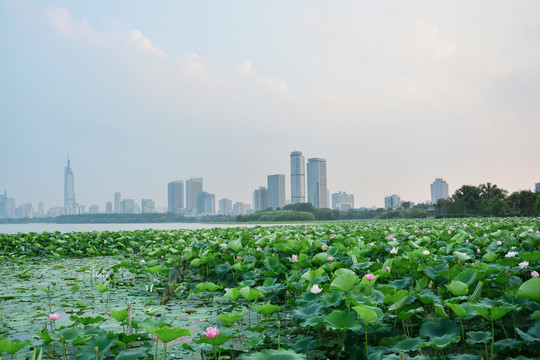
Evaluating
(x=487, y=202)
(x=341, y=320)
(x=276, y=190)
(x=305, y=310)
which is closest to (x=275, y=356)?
(x=341, y=320)

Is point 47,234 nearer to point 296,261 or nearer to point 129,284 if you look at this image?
point 129,284

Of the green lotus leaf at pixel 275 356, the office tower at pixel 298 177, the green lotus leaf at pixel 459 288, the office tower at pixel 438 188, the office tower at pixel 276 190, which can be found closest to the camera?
the green lotus leaf at pixel 275 356

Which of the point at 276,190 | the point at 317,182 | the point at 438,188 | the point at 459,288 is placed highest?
the point at 317,182

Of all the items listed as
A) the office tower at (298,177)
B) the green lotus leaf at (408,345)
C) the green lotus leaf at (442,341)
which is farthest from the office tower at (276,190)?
the green lotus leaf at (442,341)

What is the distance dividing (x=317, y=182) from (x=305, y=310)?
434ft

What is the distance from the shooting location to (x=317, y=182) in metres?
133

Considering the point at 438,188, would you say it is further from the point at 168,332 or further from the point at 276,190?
the point at 168,332

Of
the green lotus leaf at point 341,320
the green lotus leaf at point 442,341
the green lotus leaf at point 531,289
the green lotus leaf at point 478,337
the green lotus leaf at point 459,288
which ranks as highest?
the green lotus leaf at point 531,289

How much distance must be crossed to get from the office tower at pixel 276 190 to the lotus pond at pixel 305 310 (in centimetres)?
12255

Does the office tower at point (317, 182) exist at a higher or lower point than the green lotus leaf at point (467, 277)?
higher

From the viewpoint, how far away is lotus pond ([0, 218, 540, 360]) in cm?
174

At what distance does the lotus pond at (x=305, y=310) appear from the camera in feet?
5.72

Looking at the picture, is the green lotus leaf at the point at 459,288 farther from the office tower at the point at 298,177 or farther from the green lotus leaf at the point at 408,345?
the office tower at the point at 298,177

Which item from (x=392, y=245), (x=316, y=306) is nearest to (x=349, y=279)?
(x=316, y=306)
